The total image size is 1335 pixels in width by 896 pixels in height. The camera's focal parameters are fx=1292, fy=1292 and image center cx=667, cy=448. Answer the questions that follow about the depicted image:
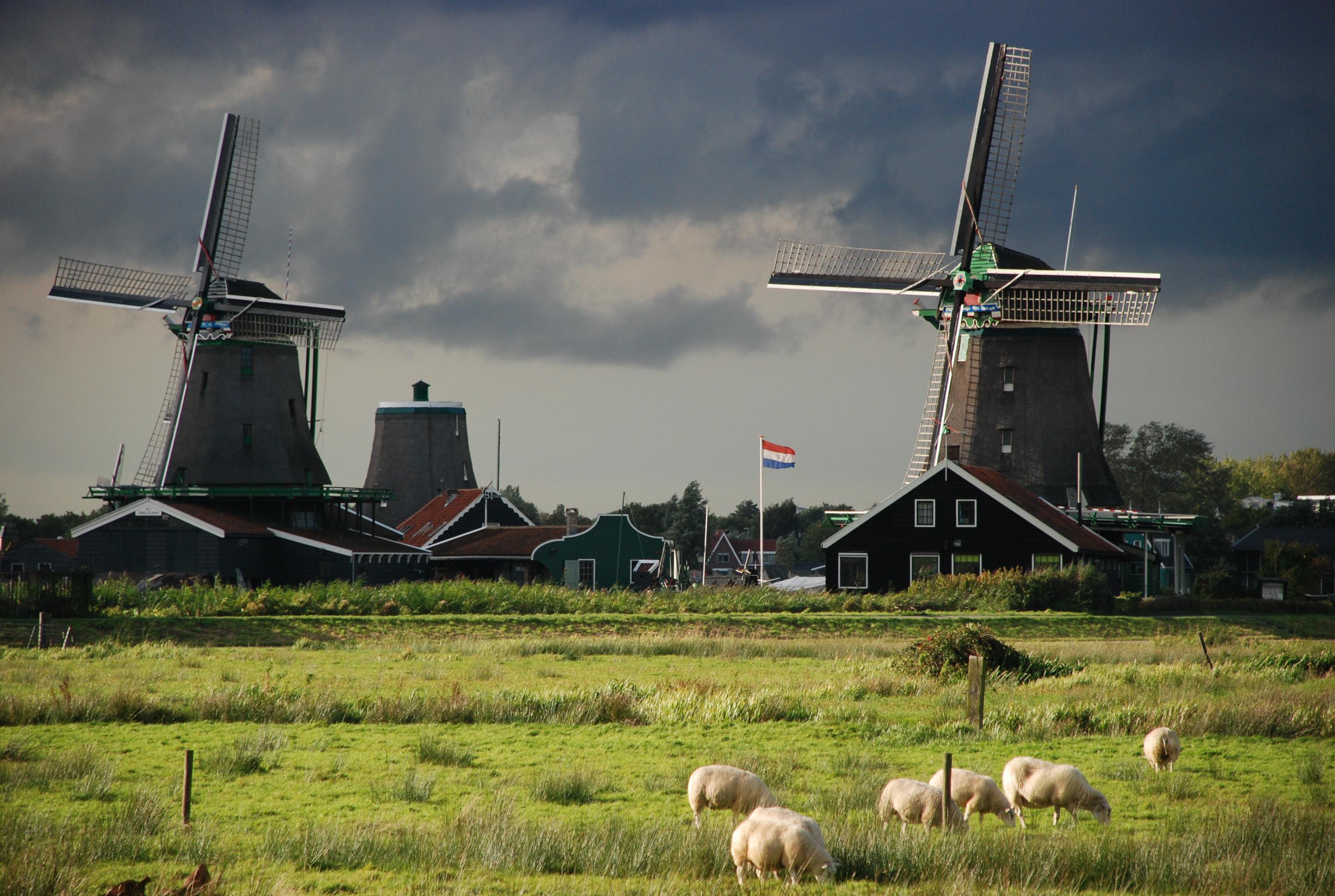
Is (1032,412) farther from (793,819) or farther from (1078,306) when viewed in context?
(793,819)

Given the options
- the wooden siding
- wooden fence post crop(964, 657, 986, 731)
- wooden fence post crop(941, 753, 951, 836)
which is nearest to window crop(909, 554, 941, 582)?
the wooden siding

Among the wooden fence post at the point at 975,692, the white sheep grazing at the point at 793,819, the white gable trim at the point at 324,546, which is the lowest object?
the white sheep grazing at the point at 793,819

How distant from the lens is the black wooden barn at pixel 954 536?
48281mm

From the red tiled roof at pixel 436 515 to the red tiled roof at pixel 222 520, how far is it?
11043 millimetres

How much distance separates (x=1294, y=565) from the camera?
7125 centimetres

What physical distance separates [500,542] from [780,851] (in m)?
54.9

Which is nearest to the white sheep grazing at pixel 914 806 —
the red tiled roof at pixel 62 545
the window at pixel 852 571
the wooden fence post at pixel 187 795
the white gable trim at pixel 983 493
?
the wooden fence post at pixel 187 795

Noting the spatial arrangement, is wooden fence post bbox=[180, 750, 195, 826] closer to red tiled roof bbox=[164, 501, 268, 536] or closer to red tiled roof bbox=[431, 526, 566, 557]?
red tiled roof bbox=[164, 501, 268, 536]

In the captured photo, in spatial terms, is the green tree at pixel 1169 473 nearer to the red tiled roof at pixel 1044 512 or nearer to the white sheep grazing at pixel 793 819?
the red tiled roof at pixel 1044 512

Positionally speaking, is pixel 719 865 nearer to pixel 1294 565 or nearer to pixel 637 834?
pixel 637 834

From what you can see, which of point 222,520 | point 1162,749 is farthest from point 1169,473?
point 1162,749

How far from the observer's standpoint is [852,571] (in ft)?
168

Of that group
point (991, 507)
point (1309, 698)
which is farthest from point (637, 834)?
point (991, 507)

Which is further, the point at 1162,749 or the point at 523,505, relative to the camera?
the point at 523,505
